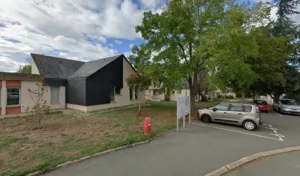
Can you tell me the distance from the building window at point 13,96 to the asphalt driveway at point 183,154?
472 inches

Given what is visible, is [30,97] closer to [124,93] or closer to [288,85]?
[124,93]

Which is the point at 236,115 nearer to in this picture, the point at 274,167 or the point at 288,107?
the point at 274,167

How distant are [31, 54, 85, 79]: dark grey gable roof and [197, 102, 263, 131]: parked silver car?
15.5 m

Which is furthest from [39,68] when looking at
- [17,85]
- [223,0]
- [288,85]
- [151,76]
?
[288,85]

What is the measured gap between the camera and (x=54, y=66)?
17.6 meters

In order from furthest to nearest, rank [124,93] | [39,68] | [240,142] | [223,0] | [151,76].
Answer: [124,93] → [39,68] → [151,76] → [223,0] → [240,142]

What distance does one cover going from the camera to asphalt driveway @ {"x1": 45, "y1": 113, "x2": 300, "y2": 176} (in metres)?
4.07

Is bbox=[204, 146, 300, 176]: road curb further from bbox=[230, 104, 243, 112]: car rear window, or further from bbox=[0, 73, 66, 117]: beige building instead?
bbox=[0, 73, 66, 117]: beige building

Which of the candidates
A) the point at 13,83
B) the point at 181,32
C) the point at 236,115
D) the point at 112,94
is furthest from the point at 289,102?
the point at 13,83

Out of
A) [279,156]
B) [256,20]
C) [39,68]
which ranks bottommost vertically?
[279,156]

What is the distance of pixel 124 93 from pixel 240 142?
516 inches

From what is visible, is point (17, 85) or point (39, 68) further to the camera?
point (39, 68)

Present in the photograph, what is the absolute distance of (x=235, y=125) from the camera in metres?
9.66

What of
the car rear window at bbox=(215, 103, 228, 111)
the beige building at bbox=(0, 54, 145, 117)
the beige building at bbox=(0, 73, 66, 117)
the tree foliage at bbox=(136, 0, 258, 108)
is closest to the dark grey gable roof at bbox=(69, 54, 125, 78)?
the beige building at bbox=(0, 54, 145, 117)
